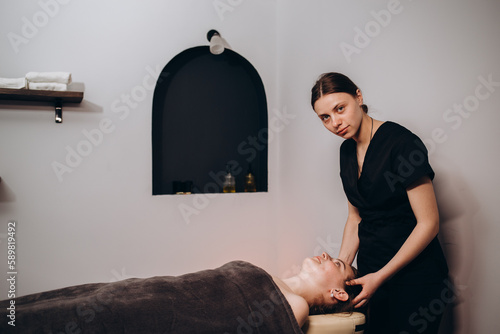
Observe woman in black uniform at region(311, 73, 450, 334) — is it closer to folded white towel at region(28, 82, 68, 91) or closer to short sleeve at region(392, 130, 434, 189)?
short sleeve at region(392, 130, 434, 189)

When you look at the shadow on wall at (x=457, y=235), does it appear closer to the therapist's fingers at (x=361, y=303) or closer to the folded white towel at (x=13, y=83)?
the therapist's fingers at (x=361, y=303)

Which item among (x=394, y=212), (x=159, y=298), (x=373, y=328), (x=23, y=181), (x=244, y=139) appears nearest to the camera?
(x=159, y=298)

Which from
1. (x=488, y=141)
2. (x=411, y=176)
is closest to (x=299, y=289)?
(x=411, y=176)

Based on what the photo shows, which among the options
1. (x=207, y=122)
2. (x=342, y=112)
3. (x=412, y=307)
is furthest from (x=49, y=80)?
(x=412, y=307)

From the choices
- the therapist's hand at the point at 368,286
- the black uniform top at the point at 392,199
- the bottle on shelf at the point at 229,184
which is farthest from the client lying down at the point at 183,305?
the bottle on shelf at the point at 229,184

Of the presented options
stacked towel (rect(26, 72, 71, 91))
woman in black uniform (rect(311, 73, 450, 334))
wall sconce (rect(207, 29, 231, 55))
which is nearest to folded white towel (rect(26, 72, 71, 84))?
stacked towel (rect(26, 72, 71, 91))

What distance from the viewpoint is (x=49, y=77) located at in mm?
2016

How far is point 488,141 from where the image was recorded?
4.12ft

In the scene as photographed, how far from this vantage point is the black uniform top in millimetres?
1155

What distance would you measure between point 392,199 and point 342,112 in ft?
1.20

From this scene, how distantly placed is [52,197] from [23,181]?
0.19 meters

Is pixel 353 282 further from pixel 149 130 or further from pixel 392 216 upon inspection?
pixel 149 130

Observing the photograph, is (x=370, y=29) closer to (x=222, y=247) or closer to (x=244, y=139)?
(x=244, y=139)

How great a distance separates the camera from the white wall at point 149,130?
1.68m
